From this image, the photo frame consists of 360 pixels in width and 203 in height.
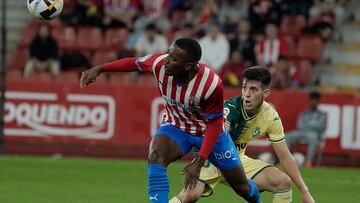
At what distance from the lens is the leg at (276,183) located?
9.62m

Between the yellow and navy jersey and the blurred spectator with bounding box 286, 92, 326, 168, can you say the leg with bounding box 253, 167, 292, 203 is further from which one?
the blurred spectator with bounding box 286, 92, 326, 168

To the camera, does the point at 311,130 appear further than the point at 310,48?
No

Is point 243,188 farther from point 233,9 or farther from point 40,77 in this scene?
point 233,9

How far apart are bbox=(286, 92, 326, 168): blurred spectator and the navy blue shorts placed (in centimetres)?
852

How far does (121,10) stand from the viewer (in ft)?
70.5

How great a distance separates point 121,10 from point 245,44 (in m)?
3.42

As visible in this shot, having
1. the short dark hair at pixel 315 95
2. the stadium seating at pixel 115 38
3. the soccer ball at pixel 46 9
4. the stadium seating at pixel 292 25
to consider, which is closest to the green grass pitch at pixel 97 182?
the short dark hair at pixel 315 95

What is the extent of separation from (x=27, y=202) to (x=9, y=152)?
672 cm

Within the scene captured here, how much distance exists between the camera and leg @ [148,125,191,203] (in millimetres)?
8797

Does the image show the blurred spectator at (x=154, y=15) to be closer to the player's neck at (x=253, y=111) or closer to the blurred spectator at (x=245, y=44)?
the blurred spectator at (x=245, y=44)

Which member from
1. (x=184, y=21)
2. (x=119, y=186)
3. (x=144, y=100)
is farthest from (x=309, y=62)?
(x=119, y=186)

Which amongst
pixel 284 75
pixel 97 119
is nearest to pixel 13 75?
pixel 97 119

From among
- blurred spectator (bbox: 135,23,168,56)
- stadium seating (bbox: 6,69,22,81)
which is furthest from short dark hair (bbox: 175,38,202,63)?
blurred spectator (bbox: 135,23,168,56)

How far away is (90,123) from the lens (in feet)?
58.3
